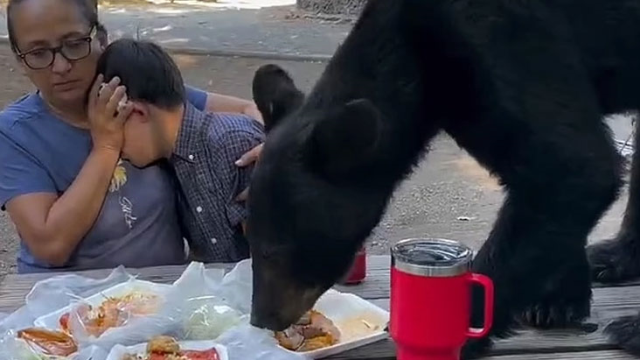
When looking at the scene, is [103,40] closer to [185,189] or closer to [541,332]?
[185,189]

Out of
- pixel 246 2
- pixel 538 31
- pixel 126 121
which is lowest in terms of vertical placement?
pixel 246 2

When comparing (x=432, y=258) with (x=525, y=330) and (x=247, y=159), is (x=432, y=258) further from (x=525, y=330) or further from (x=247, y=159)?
(x=247, y=159)

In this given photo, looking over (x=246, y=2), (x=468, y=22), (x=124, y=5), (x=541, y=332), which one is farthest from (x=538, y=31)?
(x=246, y=2)

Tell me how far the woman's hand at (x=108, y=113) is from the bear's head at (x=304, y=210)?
44 cm

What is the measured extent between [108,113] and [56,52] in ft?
0.64

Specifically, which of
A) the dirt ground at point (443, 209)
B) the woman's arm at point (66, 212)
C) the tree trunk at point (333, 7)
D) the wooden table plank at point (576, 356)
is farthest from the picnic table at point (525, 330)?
the tree trunk at point (333, 7)

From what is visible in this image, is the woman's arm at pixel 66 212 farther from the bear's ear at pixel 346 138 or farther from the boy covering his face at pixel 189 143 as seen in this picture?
the bear's ear at pixel 346 138

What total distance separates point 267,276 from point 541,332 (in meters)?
0.50

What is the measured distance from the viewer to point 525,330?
1.99m

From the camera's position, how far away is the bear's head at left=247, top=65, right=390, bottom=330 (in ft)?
6.24

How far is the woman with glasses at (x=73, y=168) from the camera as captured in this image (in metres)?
2.33

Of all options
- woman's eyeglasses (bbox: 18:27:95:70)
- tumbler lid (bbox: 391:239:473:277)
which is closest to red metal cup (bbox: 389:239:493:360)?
tumbler lid (bbox: 391:239:473:277)

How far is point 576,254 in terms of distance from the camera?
1.99 meters

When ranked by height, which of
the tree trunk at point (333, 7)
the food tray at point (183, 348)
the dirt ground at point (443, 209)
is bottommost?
the dirt ground at point (443, 209)
